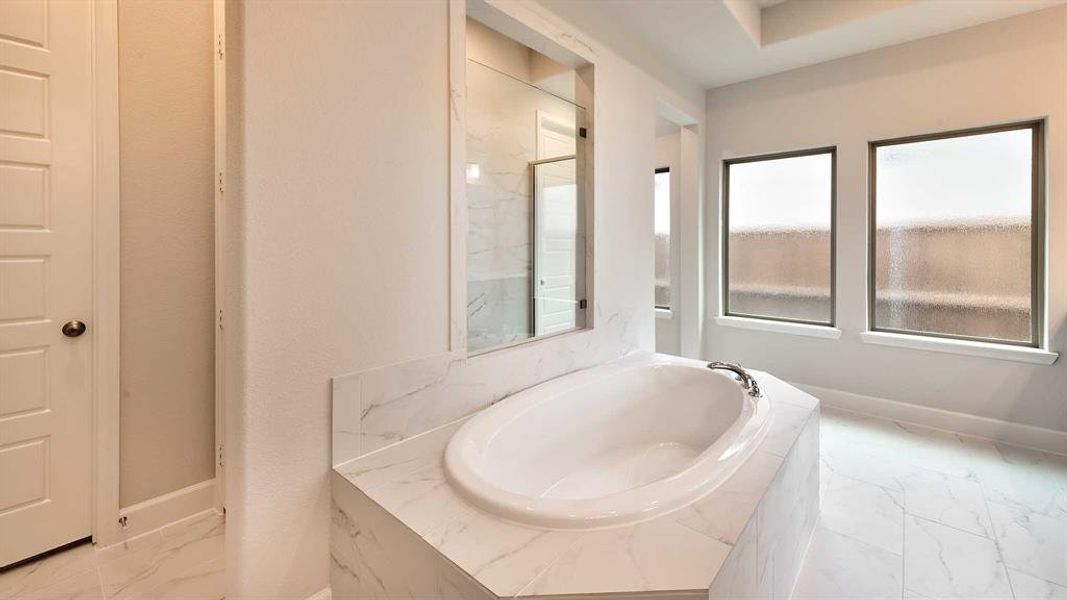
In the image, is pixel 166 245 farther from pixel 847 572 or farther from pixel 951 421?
pixel 951 421

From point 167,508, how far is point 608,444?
187 cm

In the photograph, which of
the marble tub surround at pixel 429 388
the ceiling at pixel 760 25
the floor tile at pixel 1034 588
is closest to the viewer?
the marble tub surround at pixel 429 388

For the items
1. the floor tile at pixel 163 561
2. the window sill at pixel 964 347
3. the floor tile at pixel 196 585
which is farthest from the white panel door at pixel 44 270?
the window sill at pixel 964 347

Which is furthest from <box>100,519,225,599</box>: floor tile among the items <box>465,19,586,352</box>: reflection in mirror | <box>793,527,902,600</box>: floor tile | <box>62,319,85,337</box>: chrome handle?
<box>793,527,902,600</box>: floor tile

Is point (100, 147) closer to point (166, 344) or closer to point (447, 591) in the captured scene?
point (166, 344)

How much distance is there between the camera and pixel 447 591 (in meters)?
0.97

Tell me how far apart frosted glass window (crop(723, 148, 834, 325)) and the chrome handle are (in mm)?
3864

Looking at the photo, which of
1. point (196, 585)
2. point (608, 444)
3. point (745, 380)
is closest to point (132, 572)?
point (196, 585)

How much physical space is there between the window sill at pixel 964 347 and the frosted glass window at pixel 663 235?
143cm

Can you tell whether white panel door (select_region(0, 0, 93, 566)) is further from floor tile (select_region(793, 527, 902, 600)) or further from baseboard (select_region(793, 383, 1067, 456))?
baseboard (select_region(793, 383, 1067, 456))

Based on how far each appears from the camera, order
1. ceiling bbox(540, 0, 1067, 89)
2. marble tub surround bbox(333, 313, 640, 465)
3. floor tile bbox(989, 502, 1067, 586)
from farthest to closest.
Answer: ceiling bbox(540, 0, 1067, 89), floor tile bbox(989, 502, 1067, 586), marble tub surround bbox(333, 313, 640, 465)

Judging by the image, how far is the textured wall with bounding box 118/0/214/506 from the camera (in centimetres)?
172

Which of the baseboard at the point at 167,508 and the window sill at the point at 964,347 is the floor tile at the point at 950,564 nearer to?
the window sill at the point at 964,347

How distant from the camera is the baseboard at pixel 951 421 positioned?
2.51 m
